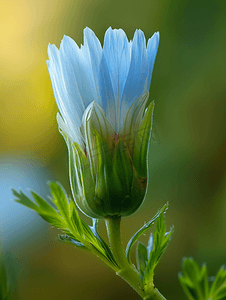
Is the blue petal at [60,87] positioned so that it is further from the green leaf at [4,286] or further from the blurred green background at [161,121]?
the blurred green background at [161,121]

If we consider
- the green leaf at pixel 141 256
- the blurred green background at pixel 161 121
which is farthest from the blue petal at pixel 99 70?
the blurred green background at pixel 161 121

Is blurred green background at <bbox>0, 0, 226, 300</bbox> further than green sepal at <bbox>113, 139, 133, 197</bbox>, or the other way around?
blurred green background at <bbox>0, 0, 226, 300</bbox>

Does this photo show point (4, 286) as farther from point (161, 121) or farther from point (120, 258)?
point (161, 121)

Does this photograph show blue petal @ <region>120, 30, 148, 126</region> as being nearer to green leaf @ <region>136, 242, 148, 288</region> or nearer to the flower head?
the flower head

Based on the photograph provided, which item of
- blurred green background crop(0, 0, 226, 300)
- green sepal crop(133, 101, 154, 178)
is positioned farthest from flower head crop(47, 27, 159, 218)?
blurred green background crop(0, 0, 226, 300)

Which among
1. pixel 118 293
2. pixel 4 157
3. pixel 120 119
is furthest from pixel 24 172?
pixel 120 119

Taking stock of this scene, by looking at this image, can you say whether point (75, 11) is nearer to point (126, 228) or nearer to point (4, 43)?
point (4, 43)

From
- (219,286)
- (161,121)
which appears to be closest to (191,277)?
(219,286)
